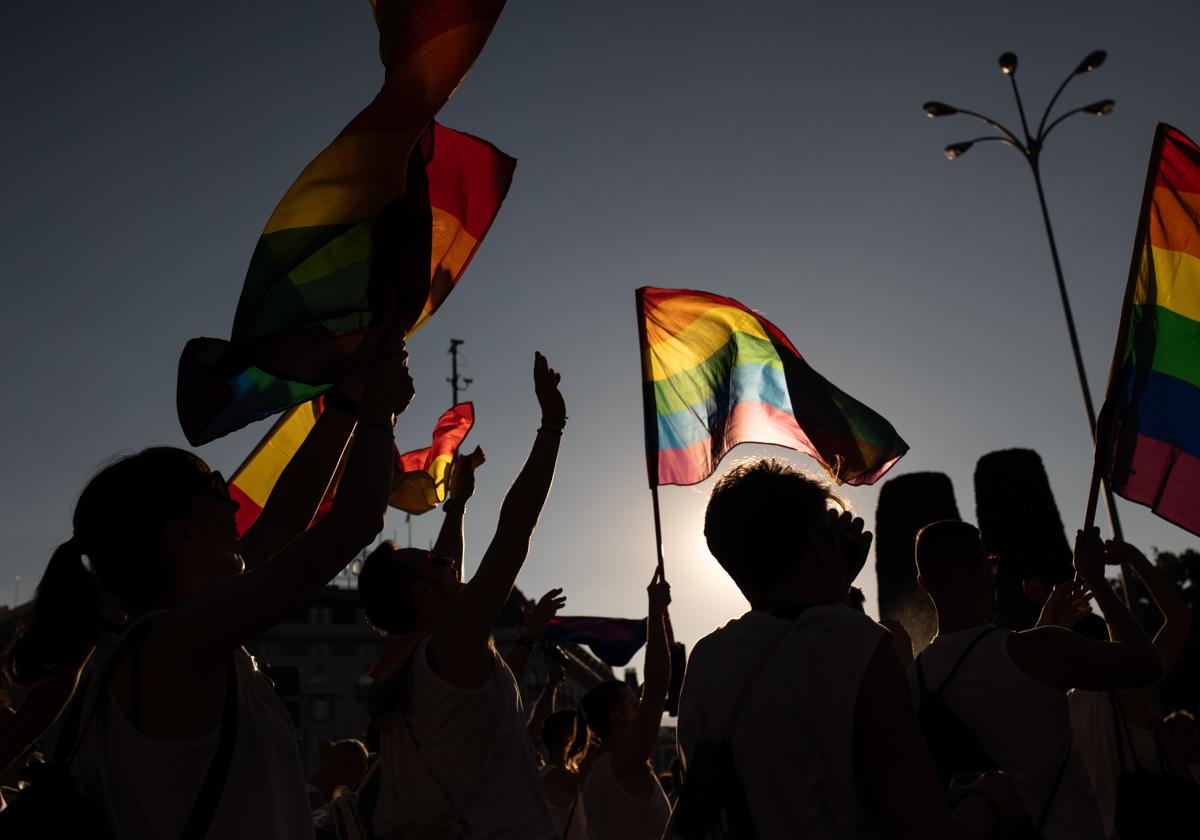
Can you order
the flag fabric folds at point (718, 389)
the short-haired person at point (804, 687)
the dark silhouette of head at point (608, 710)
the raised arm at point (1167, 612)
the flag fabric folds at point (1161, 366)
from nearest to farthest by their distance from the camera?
the short-haired person at point (804, 687)
the raised arm at point (1167, 612)
the flag fabric folds at point (1161, 366)
the flag fabric folds at point (718, 389)
the dark silhouette of head at point (608, 710)

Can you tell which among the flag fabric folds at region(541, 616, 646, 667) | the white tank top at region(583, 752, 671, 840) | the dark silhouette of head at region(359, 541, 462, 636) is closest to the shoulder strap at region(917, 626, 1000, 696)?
the dark silhouette of head at region(359, 541, 462, 636)

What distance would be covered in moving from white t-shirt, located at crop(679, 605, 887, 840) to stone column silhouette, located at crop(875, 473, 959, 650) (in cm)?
2112

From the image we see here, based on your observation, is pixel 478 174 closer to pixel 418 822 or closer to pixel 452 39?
pixel 452 39

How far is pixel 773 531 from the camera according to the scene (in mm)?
2301

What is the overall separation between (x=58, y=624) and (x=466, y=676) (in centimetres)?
125

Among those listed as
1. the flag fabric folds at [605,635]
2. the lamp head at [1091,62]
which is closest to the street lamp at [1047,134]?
the lamp head at [1091,62]

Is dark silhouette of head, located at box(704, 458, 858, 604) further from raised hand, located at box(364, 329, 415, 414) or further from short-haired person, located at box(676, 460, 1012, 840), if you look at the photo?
raised hand, located at box(364, 329, 415, 414)

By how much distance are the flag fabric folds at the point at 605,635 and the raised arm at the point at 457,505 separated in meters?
5.02

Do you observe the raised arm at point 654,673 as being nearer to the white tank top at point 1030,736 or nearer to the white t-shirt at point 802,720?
the white tank top at point 1030,736

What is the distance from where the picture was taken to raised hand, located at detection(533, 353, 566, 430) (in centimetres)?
342

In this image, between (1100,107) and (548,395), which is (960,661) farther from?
(1100,107)

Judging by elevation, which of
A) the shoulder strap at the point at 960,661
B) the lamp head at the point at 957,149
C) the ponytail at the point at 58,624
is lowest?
the shoulder strap at the point at 960,661

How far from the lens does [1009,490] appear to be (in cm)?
2020

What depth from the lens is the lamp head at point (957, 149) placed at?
1820 cm
